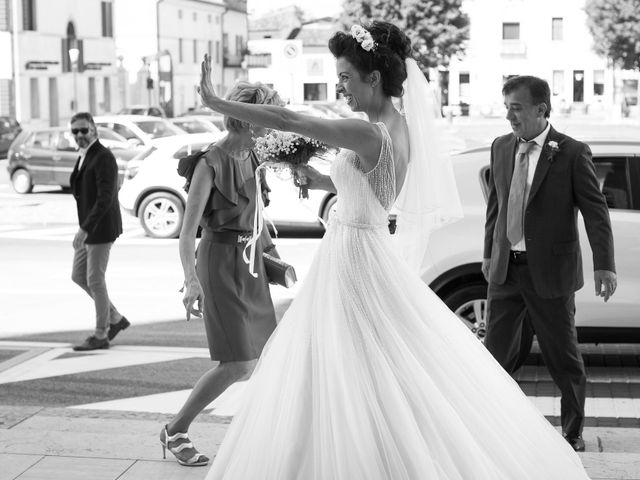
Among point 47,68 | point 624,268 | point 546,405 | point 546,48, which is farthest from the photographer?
point 546,48

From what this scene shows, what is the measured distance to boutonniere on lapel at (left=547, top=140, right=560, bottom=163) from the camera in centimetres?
553

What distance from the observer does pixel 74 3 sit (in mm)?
57406

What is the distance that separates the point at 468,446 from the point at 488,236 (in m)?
1.94

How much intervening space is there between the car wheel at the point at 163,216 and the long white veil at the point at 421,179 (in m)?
11.7

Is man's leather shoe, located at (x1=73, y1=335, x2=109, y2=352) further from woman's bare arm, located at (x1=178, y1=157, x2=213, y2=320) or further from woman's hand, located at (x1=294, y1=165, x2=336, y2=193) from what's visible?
woman's hand, located at (x1=294, y1=165, x2=336, y2=193)

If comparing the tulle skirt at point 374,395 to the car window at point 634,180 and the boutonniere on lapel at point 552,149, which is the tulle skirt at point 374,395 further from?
the car window at point 634,180

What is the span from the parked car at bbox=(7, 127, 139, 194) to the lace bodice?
19.3m

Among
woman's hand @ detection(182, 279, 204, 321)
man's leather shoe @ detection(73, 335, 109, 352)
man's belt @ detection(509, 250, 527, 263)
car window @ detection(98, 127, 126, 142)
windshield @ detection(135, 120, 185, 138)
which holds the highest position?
windshield @ detection(135, 120, 185, 138)

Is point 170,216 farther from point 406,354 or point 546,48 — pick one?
point 546,48

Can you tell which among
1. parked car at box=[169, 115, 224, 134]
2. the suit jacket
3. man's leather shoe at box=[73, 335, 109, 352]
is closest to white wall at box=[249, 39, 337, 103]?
parked car at box=[169, 115, 224, 134]

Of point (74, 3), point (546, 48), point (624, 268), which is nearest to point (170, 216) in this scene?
point (624, 268)

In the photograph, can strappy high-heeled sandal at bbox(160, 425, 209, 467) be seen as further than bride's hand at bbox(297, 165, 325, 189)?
Yes

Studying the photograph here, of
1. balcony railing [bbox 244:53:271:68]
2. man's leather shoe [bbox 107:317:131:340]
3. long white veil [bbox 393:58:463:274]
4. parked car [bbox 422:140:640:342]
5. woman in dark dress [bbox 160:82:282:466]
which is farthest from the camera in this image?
balcony railing [bbox 244:53:271:68]

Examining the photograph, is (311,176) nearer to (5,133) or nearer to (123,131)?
(123,131)
